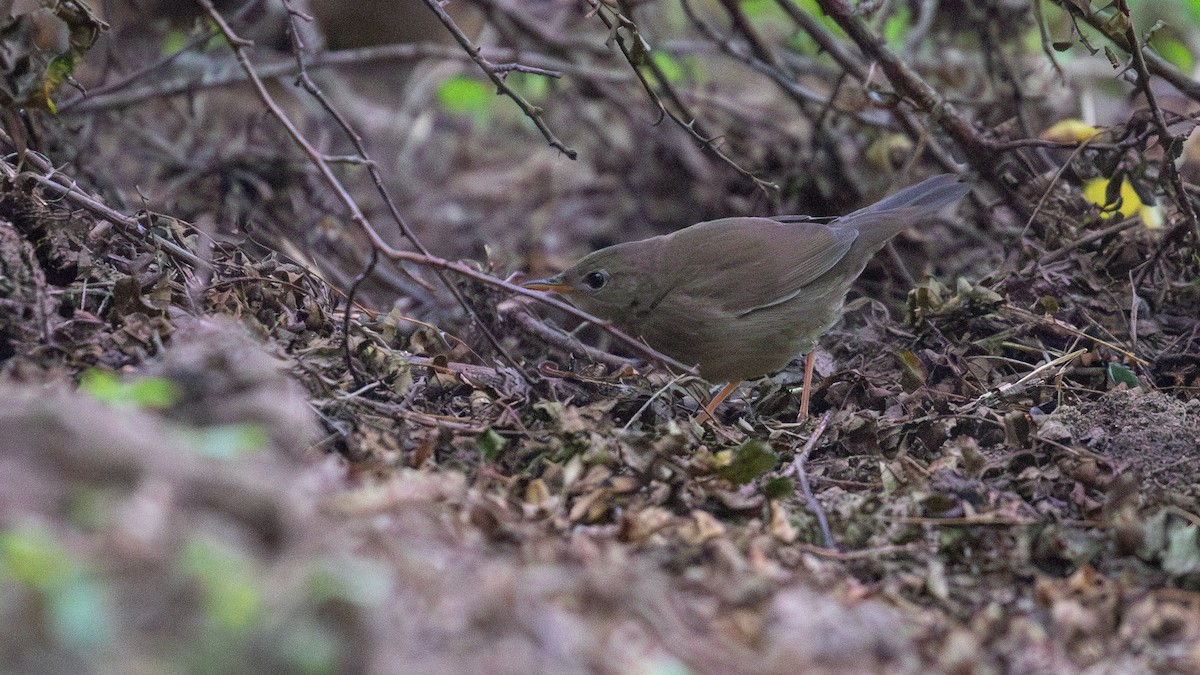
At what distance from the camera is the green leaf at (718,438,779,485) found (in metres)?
3.21

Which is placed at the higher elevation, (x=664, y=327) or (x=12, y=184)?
(x=12, y=184)

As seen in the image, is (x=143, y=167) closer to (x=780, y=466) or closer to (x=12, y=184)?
(x=12, y=184)

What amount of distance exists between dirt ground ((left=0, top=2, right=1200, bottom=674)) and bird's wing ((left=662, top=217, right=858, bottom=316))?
1.31ft

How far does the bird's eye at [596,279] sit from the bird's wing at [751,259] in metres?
0.27

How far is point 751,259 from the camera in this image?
16.1ft

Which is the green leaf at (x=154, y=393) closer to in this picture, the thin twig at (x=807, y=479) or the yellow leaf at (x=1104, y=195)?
the thin twig at (x=807, y=479)

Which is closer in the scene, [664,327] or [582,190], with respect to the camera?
[664,327]

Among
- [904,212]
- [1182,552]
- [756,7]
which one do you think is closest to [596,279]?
[904,212]

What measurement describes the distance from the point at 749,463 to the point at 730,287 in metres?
1.68

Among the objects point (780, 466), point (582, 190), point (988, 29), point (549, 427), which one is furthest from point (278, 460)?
point (582, 190)

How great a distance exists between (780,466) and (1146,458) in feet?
3.75

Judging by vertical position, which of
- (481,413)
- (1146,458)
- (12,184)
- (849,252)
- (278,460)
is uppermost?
(12,184)

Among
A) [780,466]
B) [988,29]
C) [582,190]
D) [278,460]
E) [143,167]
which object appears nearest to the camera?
[278,460]

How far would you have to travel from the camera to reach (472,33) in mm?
8969
